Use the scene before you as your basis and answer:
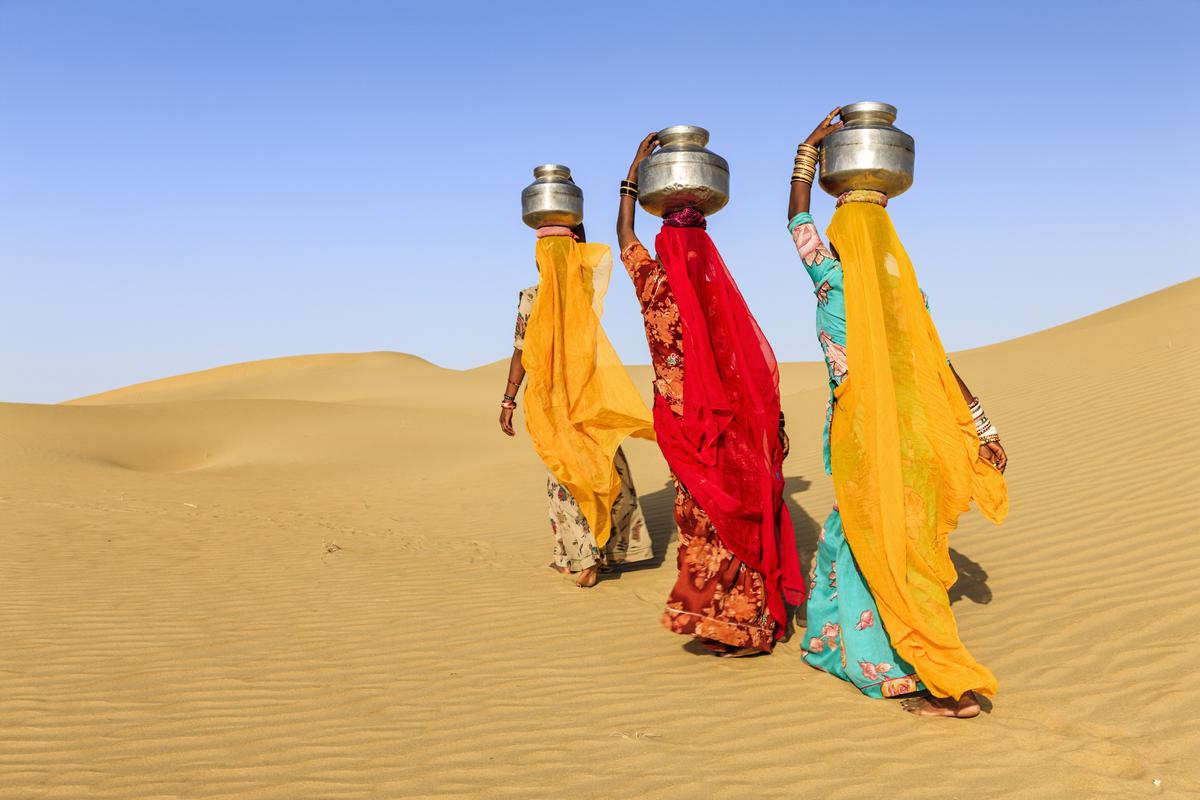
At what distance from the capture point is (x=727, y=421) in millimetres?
4797

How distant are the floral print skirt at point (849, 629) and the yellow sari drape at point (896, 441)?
16cm

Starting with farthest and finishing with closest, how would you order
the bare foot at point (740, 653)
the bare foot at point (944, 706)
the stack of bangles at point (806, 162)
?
the bare foot at point (740, 653) → the stack of bangles at point (806, 162) → the bare foot at point (944, 706)

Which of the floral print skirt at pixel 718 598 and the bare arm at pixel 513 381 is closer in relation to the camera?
the floral print skirt at pixel 718 598

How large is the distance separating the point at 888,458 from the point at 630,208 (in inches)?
75.2

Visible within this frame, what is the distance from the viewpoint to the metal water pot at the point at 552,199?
6777 millimetres

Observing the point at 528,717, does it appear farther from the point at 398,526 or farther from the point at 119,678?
the point at 398,526

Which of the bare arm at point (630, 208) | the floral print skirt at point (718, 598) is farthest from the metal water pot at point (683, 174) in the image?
the floral print skirt at point (718, 598)

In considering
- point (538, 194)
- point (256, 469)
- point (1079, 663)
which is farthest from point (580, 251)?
point (256, 469)

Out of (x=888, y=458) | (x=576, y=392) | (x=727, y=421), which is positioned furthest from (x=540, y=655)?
(x=888, y=458)

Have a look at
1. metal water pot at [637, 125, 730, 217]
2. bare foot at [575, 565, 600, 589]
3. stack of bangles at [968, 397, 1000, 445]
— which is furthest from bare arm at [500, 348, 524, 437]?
stack of bangles at [968, 397, 1000, 445]

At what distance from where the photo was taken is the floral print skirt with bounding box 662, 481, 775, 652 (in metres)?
4.80

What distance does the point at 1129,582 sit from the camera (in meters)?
5.94

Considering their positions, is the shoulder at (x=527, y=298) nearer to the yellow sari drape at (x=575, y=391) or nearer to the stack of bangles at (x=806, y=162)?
the yellow sari drape at (x=575, y=391)

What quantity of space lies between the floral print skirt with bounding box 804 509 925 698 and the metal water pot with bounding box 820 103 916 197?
1.56 metres
